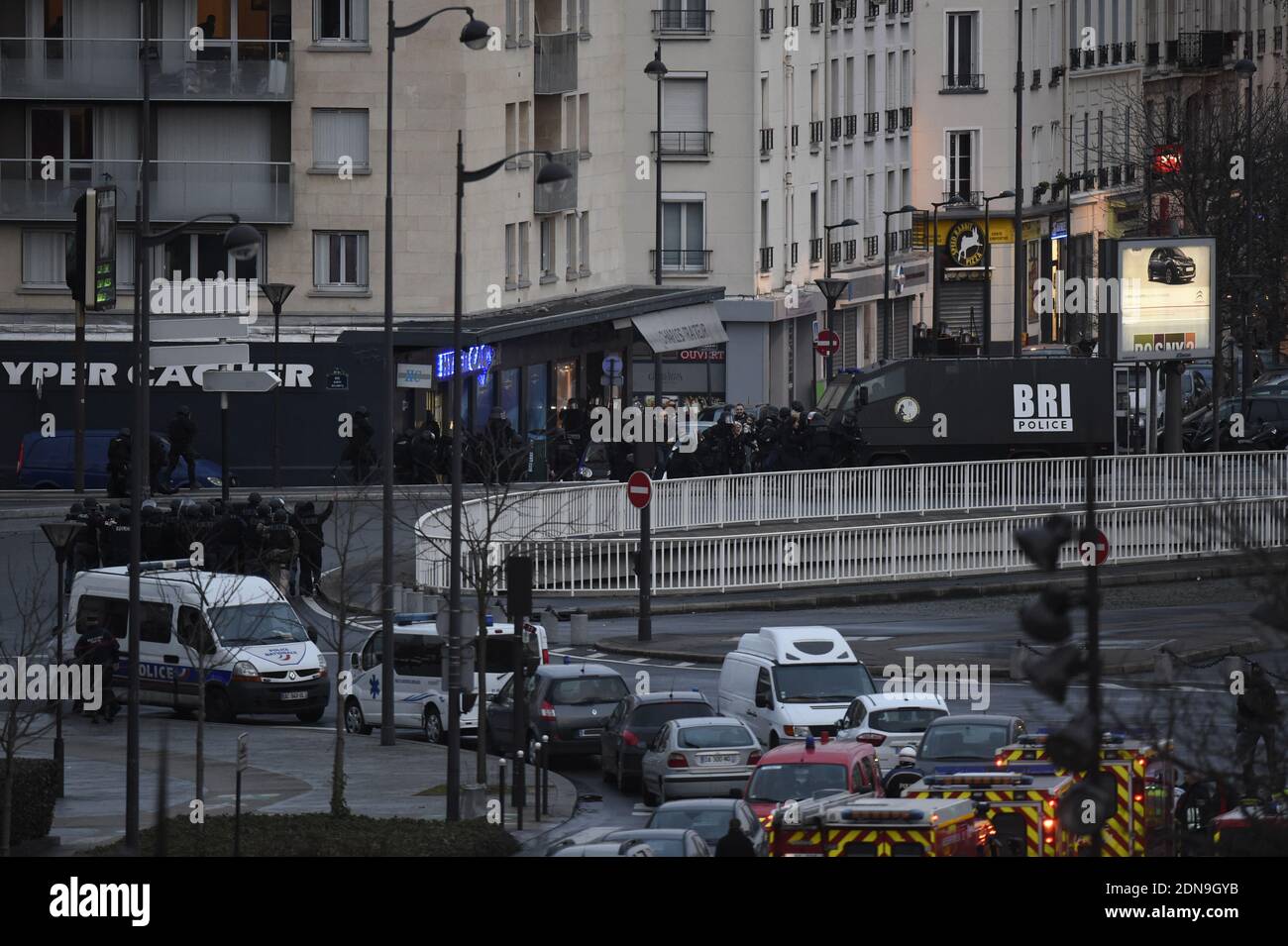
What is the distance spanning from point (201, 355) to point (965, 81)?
44.1 metres

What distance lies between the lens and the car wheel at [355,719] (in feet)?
102

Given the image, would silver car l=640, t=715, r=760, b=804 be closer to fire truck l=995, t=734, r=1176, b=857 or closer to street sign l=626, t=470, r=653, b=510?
fire truck l=995, t=734, r=1176, b=857

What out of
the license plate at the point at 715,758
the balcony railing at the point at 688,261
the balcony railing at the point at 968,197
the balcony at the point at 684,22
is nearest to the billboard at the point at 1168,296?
the balcony railing at the point at 688,261

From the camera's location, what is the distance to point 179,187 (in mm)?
55281

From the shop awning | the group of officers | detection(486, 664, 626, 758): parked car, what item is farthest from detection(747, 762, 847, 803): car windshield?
the shop awning

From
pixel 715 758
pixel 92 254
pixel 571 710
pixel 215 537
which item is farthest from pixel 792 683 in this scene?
pixel 92 254

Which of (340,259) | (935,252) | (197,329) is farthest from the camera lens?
(935,252)

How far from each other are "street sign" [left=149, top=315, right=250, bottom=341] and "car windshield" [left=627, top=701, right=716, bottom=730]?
86.4ft

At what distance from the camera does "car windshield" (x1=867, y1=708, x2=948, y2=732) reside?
2753 centimetres

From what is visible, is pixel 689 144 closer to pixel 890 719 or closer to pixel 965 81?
pixel 965 81

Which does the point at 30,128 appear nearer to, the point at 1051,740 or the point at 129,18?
the point at 129,18

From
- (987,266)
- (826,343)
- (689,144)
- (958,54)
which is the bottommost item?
(826,343)

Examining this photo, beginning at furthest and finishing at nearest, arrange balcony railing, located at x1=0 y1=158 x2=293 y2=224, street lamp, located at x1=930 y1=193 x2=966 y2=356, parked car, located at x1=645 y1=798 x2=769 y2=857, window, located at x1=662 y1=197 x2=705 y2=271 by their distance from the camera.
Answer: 1. street lamp, located at x1=930 y1=193 x2=966 y2=356
2. window, located at x1=662 y1=197 x2=705 y2=271
3. balcony railing, located at x1=0 y1=158 x2=293 y2=224
4. parked car, located at x1=645 y1=798 x2=769 y2=857
